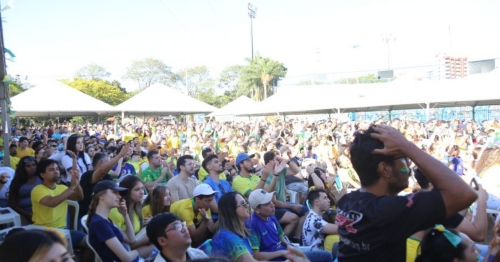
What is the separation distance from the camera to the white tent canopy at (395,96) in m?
18.7

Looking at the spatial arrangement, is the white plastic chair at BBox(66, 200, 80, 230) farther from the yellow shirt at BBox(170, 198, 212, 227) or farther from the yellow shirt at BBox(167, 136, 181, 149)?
the yellow shirt at BBox(167, 136, 181, 149)

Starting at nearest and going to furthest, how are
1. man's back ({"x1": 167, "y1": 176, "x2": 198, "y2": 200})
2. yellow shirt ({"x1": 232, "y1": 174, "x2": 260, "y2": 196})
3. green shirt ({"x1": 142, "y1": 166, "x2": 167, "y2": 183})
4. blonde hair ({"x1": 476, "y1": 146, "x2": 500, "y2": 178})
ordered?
1. blonde hair ({"x1": 476, "y1": 146, "x2": 500, "y2": 178})
2. man's back ({"x1": 167, "y1": 176, "x2": 198, "y2": 200})
3. yellow shirt ({"x1": 232, "y1": 174, "x2": 260, "y2": 196})
4. green shirt ({"x1": 142, "y1": 166, "x2": 167, "y2": 183})

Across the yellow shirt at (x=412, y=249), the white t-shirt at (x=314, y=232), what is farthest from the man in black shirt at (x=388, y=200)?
the white t-shirt at (x=314, y=232)

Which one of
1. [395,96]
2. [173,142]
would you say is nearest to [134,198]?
[173,142]

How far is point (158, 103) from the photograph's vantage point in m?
24.8

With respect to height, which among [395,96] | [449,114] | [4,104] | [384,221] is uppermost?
[395,96]

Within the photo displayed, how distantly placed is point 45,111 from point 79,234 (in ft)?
60.2

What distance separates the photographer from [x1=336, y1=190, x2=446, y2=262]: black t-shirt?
5.93ft

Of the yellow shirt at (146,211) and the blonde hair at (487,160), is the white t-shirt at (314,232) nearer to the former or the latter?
the yellow shirt at (146,211)

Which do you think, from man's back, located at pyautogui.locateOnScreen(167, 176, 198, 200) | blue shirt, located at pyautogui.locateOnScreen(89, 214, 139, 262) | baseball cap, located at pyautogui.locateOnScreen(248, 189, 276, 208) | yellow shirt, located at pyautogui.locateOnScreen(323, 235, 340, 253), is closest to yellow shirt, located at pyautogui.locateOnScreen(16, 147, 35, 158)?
man's back, located at pyautogui.locateOnScreen(167, 176, 198, 200)

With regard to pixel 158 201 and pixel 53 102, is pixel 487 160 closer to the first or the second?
pixel 158 201

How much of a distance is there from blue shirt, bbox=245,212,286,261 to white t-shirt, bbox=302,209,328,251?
33 cm

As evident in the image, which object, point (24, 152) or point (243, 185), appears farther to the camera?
point (24, 152)

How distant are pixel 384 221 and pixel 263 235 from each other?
2986 millimetres
